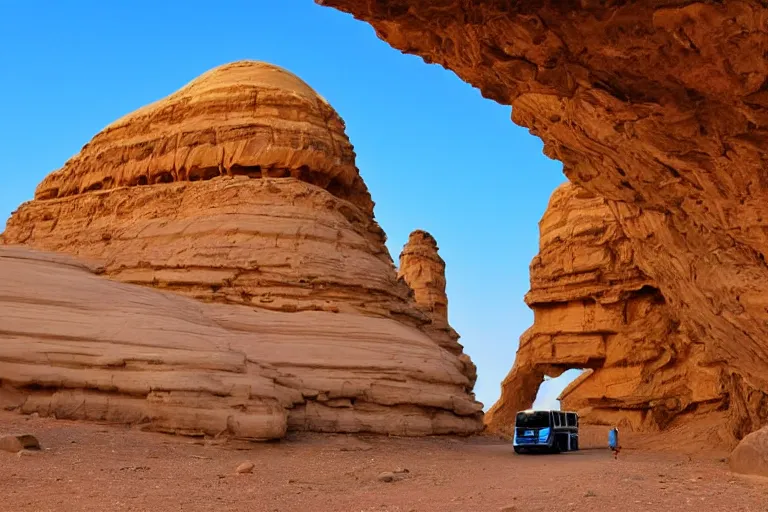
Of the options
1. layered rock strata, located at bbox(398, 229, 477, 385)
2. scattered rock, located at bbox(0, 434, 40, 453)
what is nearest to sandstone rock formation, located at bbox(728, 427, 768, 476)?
scattered rock, located at bbox(0, 434, 40, 453)

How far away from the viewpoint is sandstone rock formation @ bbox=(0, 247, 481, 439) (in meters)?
16.4

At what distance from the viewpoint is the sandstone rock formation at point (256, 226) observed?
789 inches

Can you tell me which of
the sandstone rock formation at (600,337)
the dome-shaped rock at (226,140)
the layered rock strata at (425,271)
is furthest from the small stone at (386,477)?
the layered rock strata at (425,271)

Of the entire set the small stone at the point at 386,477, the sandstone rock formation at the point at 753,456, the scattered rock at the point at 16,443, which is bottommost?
the small stone at the point at 386,477

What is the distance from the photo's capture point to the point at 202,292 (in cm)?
2222

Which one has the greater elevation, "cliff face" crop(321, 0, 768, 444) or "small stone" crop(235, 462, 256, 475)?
"cliff face" crop(321, 0, 768, 444)

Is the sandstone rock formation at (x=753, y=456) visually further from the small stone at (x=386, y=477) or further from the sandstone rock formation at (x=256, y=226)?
the sandstone rock formation at (x=256, y=226)

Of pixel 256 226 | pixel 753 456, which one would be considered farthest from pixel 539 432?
pixel 256 226

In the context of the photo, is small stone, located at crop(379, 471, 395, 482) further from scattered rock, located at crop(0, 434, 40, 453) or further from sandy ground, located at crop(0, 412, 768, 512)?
scattered rock, located at crop(0, 434, 40, 453)

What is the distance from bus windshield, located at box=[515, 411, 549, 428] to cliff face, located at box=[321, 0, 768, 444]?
202 inches

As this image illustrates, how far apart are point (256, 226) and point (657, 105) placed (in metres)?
13.2

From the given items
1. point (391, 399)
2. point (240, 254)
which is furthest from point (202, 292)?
point (391, 399)

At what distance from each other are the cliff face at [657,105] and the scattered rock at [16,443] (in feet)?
28.5

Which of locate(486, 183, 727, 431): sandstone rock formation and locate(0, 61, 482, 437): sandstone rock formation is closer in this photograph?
locate(0, 61, 482, 437): sandstone rock formation
